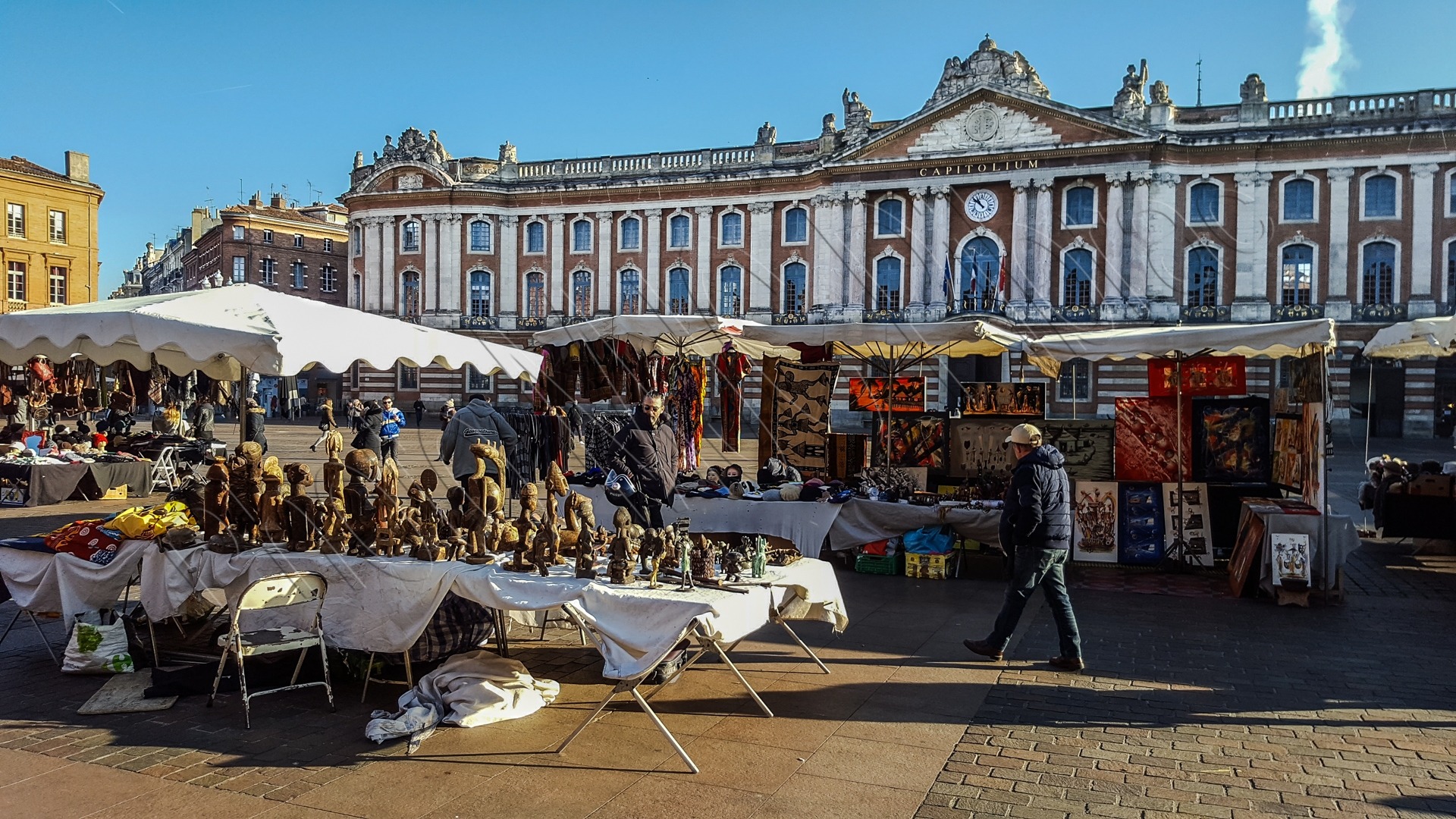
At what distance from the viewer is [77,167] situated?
49.7 meters

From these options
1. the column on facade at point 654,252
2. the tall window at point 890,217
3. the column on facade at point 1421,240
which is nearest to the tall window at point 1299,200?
the column on facade at point 1421,240

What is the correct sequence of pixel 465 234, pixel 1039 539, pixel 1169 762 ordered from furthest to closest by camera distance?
pixel 465 234
pixel 1039 539
pixel 1169 762

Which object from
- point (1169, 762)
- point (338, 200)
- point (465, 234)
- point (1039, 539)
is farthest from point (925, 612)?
point (338, 200)

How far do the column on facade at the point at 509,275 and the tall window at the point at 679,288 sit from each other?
23.8 ft

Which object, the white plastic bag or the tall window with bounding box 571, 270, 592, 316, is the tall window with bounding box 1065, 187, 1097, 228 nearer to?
the tall window with bounding box 571, 270, 592, 316

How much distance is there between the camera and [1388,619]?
8148 mm

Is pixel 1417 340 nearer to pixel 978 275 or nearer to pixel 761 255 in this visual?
pixel 978 275

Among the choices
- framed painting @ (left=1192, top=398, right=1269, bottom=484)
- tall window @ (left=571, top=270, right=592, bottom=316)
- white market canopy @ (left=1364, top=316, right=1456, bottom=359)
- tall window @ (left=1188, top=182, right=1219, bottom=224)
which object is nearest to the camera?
white market canopy @ (left=1364, top=316, right=1456, bottom=359)

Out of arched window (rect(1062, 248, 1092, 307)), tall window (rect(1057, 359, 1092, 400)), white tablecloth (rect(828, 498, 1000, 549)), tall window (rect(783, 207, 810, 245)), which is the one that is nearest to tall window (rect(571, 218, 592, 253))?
tall window (rect(783, 207, 810, 245))

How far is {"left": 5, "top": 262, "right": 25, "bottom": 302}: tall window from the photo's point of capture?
150 ft

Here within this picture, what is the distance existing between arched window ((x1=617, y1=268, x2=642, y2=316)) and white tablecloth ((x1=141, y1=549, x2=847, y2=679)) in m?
37.4

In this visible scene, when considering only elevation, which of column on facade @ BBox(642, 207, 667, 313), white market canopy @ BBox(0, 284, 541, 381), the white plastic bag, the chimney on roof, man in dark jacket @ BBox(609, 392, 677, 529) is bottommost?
the white plastic bag

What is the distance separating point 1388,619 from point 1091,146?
1218 inches

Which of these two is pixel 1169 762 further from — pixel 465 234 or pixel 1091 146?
pixel 465 234
